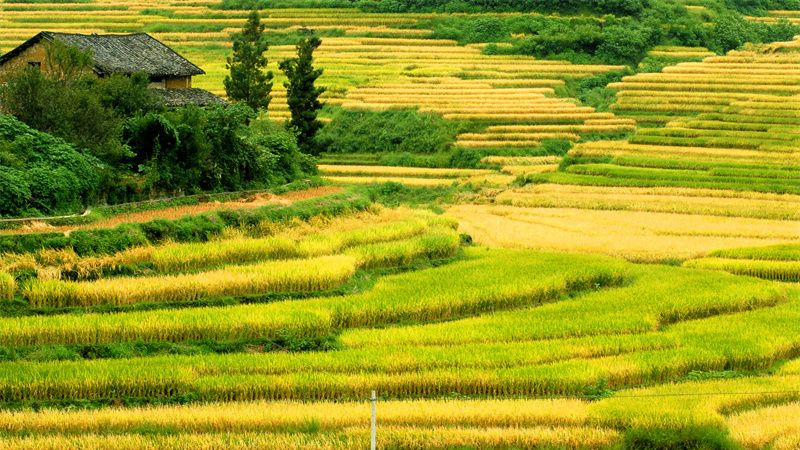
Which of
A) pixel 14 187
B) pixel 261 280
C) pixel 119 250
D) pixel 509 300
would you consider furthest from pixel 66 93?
pixel 509 300

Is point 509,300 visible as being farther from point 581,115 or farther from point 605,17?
point 605,17

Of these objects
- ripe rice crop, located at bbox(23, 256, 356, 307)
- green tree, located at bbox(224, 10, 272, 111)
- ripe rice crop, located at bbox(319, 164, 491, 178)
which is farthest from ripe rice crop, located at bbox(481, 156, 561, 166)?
ripe rice crop, located at bbox(23, 256, 356, 307)

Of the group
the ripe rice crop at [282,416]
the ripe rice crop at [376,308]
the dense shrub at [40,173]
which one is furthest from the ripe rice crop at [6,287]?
the ripe rice crop at [282,416]

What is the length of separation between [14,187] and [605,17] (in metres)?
48.7

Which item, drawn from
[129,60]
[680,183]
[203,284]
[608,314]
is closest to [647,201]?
[680,183]

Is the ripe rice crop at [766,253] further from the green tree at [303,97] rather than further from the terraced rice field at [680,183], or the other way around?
the green tree at [303,97]

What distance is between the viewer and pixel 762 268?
3189 cm

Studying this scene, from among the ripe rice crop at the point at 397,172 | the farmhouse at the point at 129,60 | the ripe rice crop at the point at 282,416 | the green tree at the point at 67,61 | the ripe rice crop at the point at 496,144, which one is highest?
the green tree at the point at 67,61

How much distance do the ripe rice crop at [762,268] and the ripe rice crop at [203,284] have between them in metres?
9.02

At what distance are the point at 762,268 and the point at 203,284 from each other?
13.3m

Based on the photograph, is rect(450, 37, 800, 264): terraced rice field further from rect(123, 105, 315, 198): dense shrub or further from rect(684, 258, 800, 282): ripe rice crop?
rect(123, 105, 315, 198): dense shrub

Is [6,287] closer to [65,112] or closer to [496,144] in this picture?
[65,112]

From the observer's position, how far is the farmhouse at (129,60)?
4003 centimetres

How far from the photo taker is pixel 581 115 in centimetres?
5584
